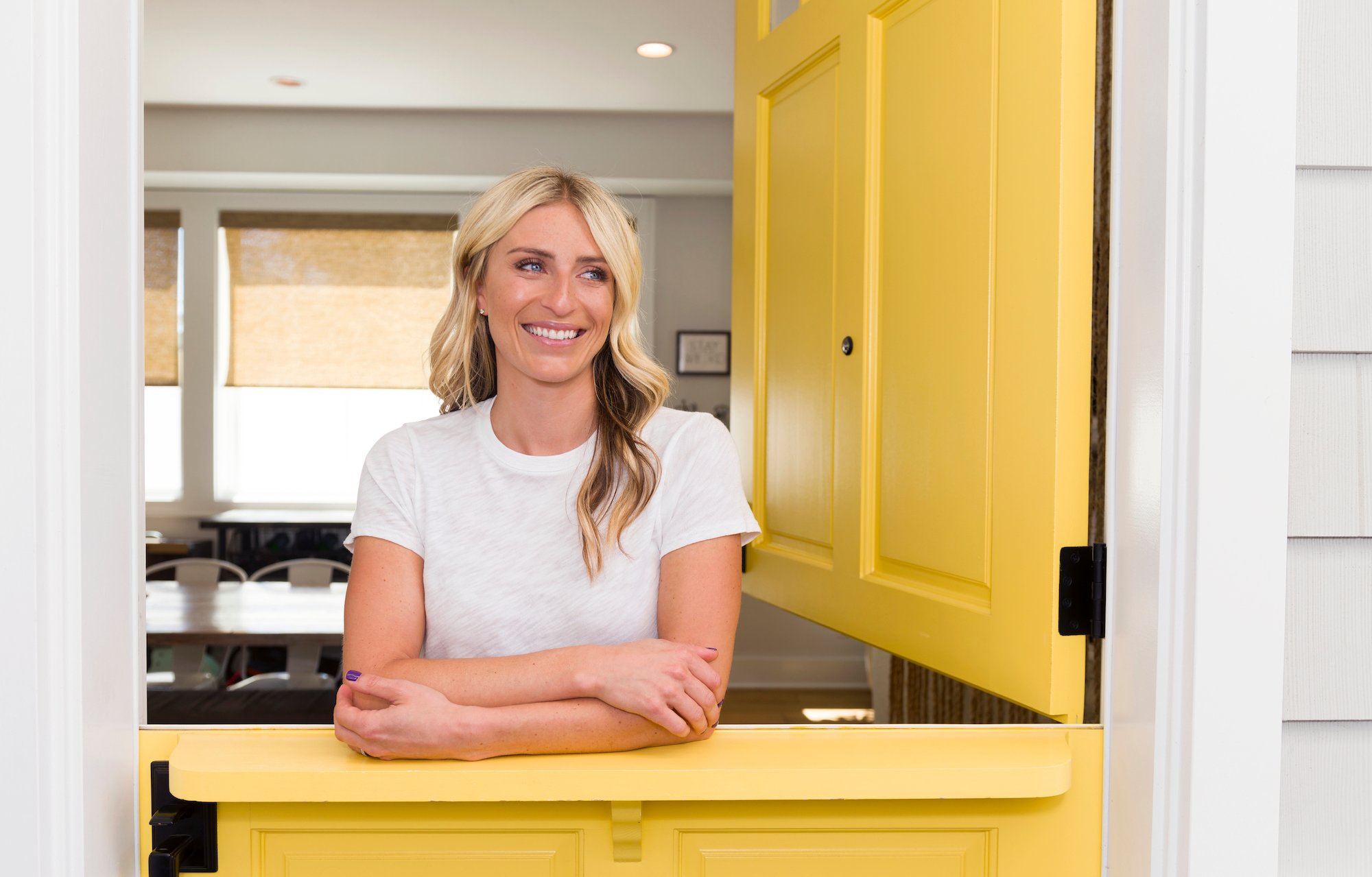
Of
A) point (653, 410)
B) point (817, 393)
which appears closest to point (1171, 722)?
point (653, 410)

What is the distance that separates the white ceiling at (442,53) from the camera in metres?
4.04

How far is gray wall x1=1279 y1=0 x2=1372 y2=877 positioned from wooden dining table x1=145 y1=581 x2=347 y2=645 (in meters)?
2.73

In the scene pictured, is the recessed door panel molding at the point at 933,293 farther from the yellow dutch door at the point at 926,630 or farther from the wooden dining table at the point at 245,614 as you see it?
the wooden dining table at the point at 245,614

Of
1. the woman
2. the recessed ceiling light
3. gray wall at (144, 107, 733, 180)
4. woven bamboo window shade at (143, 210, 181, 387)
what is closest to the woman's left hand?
the woman

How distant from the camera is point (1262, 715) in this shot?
1012mm

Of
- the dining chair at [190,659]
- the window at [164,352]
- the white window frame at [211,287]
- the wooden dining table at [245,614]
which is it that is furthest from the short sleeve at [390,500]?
the window at [164,352]

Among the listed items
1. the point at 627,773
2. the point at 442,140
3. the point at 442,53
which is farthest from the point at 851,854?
the point at 442,140

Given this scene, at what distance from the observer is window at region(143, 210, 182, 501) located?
5.90 metres

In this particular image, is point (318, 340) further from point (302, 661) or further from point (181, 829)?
point (181, 829)

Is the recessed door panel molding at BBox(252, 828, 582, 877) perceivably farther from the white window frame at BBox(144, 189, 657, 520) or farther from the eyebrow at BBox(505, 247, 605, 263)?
the white window frame at BBox(144, 189, 657, 520)

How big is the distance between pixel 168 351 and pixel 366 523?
540 centimetres

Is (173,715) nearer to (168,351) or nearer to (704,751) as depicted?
(704,751)

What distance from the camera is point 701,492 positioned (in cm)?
133

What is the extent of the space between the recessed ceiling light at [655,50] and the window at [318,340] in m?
2.00
